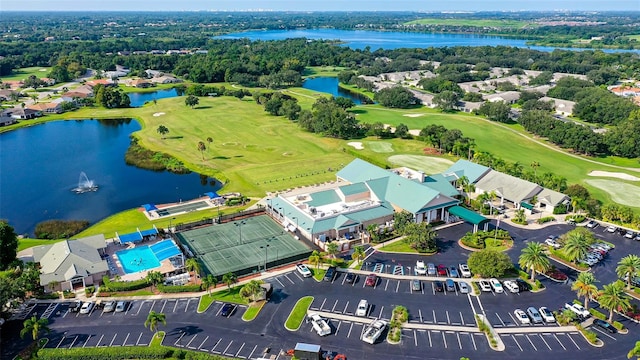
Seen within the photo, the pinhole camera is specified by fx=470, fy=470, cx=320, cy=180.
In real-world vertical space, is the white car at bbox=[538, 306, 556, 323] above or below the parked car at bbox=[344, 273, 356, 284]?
above

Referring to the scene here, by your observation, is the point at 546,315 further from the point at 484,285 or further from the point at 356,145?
the point at 356,145

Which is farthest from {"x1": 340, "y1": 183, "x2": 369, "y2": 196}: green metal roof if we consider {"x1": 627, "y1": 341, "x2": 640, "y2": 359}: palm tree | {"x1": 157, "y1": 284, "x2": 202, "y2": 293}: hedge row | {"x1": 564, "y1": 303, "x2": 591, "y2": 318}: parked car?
{"x1": 627, "y1": 341, "x2": 640, "y2": 359}: palm tree

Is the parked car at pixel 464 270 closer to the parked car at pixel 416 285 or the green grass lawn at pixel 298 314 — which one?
the parked car at pixel 416 285

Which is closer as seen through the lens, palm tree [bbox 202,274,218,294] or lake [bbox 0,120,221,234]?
palm tree [bbox 202,274,218,294]

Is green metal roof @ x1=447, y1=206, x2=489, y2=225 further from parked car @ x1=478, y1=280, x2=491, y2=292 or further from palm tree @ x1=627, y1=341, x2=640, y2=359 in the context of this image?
palm tree @ x1=627, y1=341, x2=640, y2=359

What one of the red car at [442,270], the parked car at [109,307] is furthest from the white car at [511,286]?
the parked car at [109,307]

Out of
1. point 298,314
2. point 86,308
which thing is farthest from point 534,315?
point 86,308

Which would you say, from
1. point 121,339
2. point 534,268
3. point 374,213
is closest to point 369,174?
point 374,213
